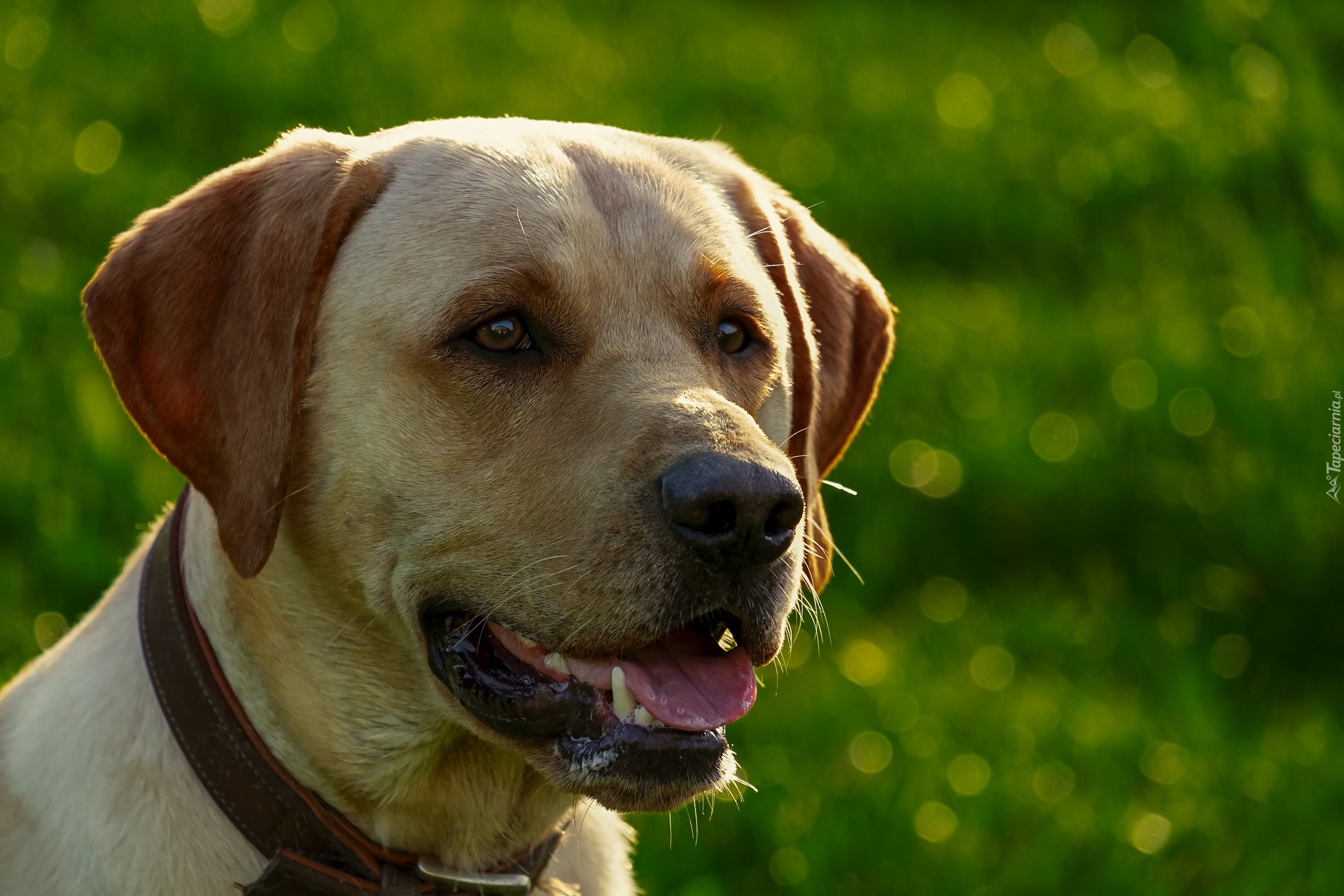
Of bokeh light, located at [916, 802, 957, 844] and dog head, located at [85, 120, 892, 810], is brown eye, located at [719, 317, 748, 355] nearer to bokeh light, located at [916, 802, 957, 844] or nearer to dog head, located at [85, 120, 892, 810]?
dog head, located at [85, 120, 892, 810]

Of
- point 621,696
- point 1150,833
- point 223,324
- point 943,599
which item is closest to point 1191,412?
point 943,599

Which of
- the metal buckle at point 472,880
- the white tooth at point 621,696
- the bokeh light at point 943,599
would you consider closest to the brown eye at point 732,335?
the white tooth at point 621,696

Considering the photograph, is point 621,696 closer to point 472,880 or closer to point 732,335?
point 472,880

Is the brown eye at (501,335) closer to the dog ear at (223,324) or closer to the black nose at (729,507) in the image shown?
the dog ear at (223,324)

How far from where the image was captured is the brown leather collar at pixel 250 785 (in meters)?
3.10

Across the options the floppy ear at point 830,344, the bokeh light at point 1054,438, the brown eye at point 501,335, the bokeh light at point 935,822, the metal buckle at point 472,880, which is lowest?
the bokeh light at point 935,822

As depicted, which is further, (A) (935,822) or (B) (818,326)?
(A) (935,822)

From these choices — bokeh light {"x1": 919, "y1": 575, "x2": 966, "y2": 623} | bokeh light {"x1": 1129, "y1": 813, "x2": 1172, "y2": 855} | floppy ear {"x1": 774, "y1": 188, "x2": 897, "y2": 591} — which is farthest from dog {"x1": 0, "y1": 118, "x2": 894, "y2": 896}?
bokeh light {"x1": 919, "y1": 575, "x2": 966, "y2": 623}

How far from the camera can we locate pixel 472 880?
3.27 meters

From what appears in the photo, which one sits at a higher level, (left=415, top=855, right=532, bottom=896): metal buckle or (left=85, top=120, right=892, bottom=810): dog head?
(left=85, top=120, right=892, bottom=810): dog head

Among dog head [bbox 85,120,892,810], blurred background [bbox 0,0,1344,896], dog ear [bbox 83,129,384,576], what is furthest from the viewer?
blurred background [bbox 0,0,1344,896]

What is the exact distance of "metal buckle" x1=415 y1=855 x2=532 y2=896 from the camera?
3260 millimetres

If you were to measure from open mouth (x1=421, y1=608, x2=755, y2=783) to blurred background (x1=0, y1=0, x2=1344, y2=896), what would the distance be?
95 cm

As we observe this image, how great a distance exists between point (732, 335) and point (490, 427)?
0.67m
